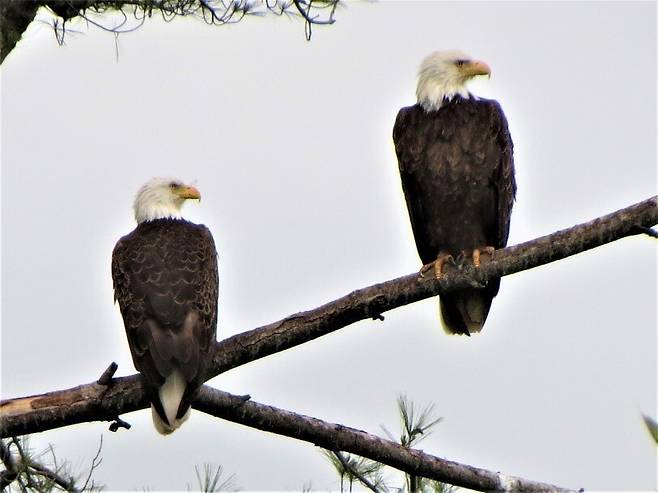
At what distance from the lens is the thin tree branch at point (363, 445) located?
345 centimetres

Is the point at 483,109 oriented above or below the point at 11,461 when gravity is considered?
above

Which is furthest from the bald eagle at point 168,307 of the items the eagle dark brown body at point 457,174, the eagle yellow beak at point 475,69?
the eagle yellow beak at point 475,69

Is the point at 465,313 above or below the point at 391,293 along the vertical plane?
above

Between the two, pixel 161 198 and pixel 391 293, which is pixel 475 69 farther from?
pixel 391 293

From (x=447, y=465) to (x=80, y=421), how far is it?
123cm

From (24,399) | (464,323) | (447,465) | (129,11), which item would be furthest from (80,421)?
(464,323)

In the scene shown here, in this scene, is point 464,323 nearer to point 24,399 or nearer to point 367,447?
point 367,447

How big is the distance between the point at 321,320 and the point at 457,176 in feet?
4.29

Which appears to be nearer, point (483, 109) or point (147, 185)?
point (483, 109)

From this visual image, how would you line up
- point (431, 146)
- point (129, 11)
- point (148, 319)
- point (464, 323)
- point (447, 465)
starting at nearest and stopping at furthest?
point (447, 465), point (148, 319), point (129, 11), point (431, 146), point (464, 323)

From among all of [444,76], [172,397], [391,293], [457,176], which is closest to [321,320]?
[391,293]

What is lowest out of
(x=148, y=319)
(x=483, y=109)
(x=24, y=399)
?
(x=24, y=399)

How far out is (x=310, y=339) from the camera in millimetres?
3596

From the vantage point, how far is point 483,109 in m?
4.75
